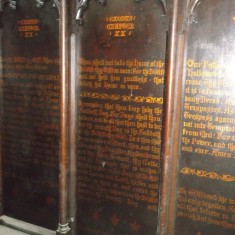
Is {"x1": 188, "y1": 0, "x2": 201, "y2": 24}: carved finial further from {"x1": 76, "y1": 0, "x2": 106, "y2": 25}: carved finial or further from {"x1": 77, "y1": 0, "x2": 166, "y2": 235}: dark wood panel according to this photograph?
{"x1": 76, "y1": 0, "x2": 106, "y2": 25}: carved finial

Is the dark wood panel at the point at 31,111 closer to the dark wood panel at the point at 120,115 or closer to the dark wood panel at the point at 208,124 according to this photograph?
the dark wood panel at the point at 120,115

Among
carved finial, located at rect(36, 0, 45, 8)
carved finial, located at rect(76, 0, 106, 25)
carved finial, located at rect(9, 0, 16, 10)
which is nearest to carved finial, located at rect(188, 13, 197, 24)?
carved finial, located at rect(76, 0, 106, 25)

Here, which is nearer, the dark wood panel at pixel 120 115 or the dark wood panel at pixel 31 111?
the dark wood panel at pixel 120 115

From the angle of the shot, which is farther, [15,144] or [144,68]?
[15,144]

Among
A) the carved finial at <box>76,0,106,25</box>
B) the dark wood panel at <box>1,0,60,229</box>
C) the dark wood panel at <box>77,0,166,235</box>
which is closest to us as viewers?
the dark wood panel at <box>77,0,166,235</box>

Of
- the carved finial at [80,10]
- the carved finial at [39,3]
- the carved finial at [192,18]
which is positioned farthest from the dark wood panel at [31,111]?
the carved finial at [192,18]

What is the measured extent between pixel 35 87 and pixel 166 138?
1.81 metres

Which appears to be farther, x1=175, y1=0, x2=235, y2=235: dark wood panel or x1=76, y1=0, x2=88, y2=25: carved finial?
x1=76, y1=0, x2=88, y2=25: carved finial

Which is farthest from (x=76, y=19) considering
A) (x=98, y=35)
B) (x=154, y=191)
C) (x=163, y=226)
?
(x=163, y=226)

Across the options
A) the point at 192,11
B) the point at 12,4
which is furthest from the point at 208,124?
the point at 12,4

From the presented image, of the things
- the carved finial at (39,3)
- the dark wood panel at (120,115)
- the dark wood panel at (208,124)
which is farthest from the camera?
the carved finial at (39,3)

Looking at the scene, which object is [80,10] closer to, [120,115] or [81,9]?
[81,9]

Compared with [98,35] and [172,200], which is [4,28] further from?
[172,200]

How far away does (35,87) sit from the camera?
11.8 ft
